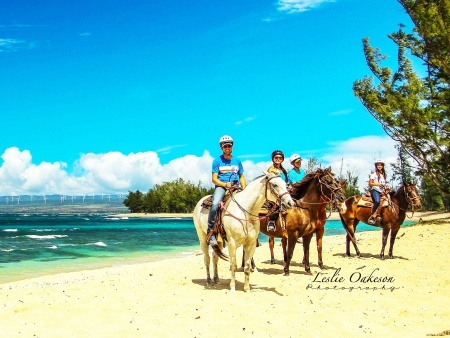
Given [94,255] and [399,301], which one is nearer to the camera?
[399,301]

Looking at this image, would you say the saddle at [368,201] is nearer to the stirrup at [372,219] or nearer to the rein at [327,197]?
the stirrup at [372,219]

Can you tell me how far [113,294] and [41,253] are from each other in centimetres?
2147

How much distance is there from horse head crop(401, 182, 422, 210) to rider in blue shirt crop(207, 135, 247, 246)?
7.03m

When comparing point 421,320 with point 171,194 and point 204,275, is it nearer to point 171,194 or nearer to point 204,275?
point 204,275

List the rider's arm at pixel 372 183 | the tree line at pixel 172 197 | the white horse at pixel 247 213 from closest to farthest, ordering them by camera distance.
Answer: the white horse at pixel 247 213, the rider's arm at pixel 372 183, the tree line at pixel 172 197

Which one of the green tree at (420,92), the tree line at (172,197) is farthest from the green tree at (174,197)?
the green tree at (420,92)

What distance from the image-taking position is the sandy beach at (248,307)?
682cm

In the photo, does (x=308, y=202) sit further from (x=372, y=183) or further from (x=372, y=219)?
(x=372, y=219)

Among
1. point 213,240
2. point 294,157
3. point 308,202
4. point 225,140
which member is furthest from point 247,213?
point 294,157

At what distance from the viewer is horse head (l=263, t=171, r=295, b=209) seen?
27.7 feet

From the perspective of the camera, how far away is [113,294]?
935 centimetres

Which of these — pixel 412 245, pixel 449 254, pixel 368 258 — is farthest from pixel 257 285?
pixel 412 245

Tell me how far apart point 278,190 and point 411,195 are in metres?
7.43

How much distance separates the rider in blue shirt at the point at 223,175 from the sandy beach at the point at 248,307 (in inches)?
64.3
